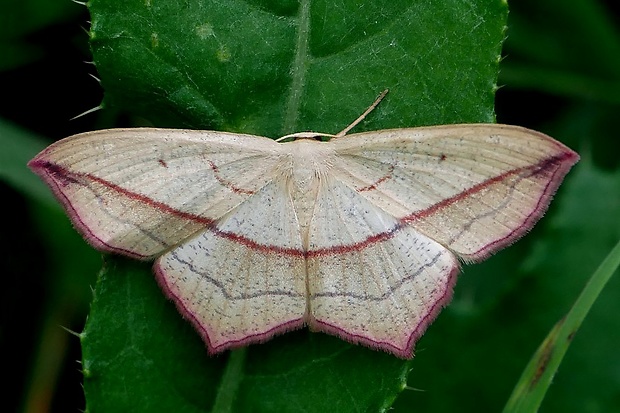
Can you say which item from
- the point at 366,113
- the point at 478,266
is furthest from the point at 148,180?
the point at 478,266

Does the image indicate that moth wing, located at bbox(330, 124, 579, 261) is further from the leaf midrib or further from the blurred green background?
the blurred green background

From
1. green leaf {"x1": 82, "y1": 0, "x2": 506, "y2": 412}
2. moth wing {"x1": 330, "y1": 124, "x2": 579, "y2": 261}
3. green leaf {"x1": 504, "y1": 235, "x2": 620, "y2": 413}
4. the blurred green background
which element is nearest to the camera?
moth wing {"x1": 330, "y1": 124, "x2": 579, "y2": 261}

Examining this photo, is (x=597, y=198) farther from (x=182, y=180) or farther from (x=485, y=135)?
(x=182, y=180)

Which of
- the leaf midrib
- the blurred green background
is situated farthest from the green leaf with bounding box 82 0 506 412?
the blurred green background

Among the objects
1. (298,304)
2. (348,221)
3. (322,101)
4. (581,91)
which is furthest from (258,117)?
(581,91)

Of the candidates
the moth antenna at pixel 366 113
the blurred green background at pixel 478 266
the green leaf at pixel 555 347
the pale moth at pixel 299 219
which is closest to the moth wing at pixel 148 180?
the pale moth at pixel 299 219

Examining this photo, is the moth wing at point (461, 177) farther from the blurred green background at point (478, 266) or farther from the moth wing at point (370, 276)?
the blurred green background at point (478, 266)
